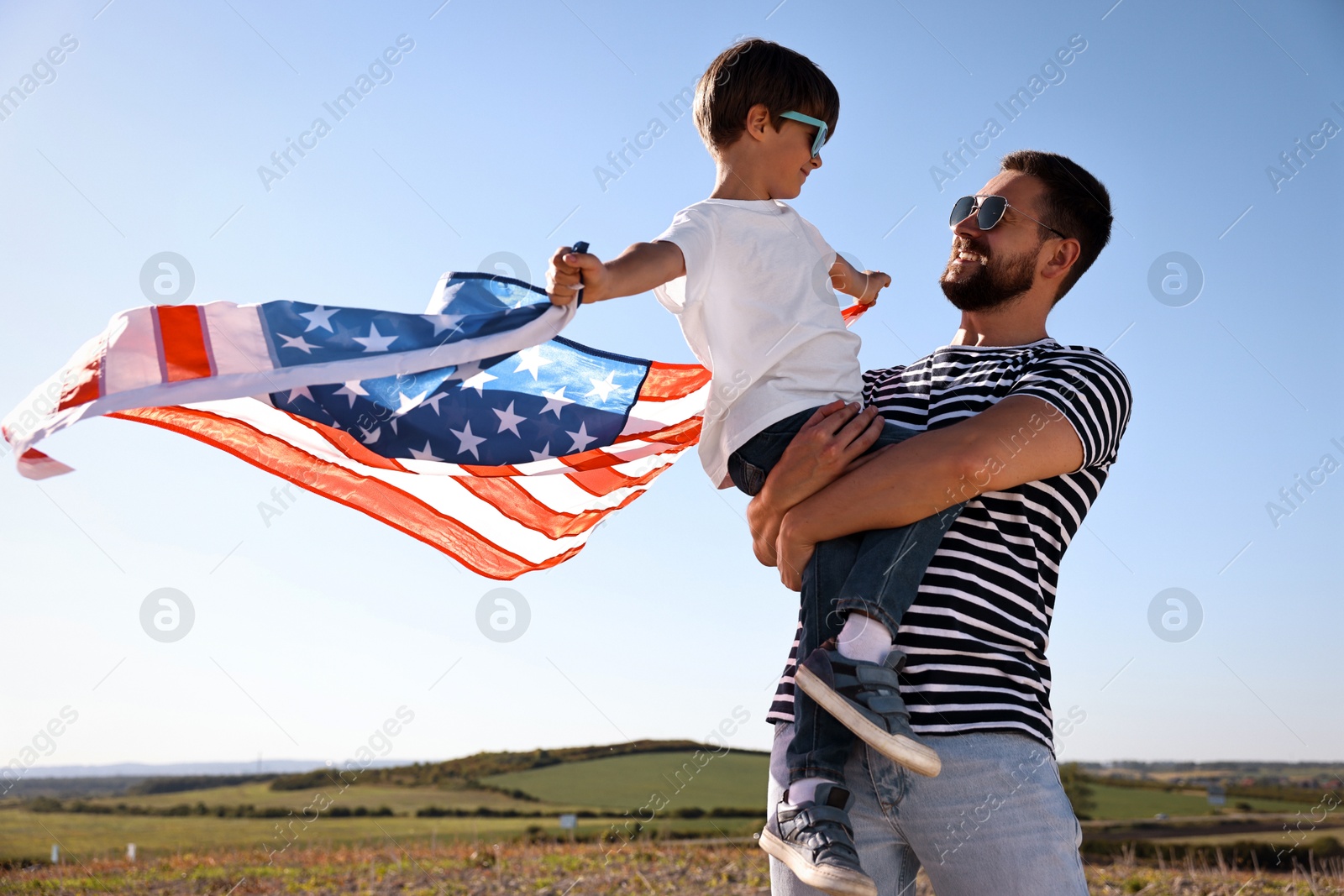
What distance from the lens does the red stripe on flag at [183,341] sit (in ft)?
7.93

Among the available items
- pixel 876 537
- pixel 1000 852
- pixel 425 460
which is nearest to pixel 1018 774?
pixel 1000 852

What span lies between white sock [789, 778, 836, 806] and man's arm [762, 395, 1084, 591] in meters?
0.57

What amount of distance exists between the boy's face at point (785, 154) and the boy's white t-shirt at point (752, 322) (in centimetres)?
16

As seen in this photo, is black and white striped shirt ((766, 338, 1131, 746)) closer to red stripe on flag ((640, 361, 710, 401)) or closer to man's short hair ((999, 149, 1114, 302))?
man's short hair ((999, 149, 1114, 302))

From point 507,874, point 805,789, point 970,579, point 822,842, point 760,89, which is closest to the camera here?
point 822,842

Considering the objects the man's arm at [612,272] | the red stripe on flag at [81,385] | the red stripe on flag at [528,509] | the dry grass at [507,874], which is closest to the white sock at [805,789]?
the man's arm at [612,272]

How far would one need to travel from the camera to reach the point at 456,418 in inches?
118

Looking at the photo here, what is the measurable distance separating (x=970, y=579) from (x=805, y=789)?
2.04 feet

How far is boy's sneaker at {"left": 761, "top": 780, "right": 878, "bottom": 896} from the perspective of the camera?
5.84ft

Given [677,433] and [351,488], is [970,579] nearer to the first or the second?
[677,433]

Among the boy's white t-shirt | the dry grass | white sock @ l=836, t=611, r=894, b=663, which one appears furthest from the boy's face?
the dry grass

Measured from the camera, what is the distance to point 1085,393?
7.22 ft

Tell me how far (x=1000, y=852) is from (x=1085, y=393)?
110 cm

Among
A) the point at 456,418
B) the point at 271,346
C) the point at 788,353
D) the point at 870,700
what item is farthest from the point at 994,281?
the point at 271,346
